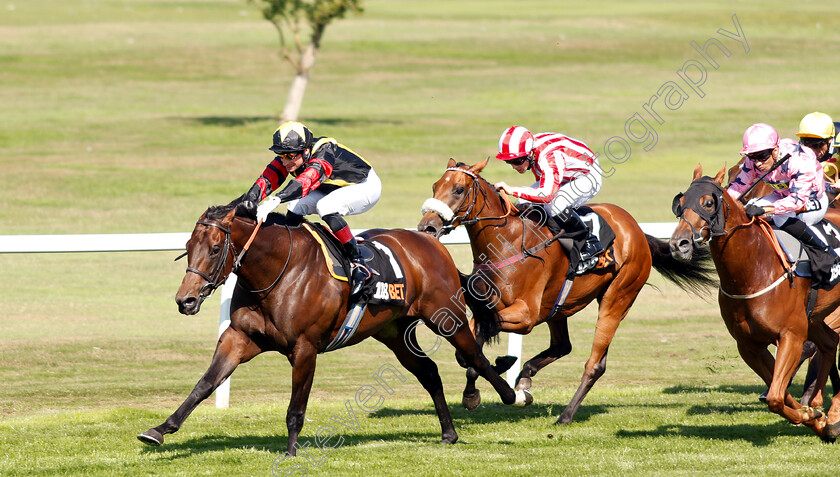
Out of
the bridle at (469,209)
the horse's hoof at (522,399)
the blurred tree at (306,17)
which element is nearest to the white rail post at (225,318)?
the bridle at (469,209)

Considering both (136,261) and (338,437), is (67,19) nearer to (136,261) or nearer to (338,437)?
(136,261)

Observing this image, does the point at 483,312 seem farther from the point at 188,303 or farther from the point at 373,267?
the point at 188,303

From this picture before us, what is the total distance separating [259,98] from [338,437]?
2705 cm

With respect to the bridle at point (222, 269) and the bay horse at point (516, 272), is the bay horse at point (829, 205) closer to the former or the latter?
the bay horse at point (516, 272)

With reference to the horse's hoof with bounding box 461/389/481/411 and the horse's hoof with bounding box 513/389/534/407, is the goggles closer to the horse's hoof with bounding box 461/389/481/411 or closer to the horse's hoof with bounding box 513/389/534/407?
the horse's hoof with bounding box 513/389/534/407

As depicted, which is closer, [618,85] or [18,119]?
[18,119]

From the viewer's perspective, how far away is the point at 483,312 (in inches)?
287

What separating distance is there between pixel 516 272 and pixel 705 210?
5.07 feet

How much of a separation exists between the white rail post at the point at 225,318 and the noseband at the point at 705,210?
10.5ft


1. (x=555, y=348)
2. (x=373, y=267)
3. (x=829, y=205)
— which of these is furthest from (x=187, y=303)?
(x=829, y=205)

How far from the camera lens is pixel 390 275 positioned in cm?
658

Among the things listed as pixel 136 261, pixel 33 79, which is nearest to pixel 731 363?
pixel 136 261

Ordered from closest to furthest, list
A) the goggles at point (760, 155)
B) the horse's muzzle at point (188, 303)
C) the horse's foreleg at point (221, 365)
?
the horse's muzzle at point (188, 303) → the horse's foreleg at point (221, 365) → the goggles at point (760, 155)

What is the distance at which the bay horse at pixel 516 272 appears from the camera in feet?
23.4
